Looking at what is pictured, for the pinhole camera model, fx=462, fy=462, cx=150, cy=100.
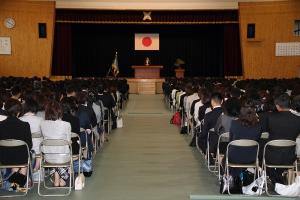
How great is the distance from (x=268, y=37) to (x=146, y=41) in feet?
27.9

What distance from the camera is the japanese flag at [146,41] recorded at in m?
31.7

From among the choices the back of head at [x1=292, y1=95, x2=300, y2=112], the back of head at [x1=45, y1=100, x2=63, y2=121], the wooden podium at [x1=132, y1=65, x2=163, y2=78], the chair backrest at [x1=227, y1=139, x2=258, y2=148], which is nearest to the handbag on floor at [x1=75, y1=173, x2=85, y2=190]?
the back of head at [x1=45, y1=100, x2=63, y2=121]

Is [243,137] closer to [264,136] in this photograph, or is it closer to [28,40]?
[264,136]

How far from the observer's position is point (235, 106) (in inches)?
320

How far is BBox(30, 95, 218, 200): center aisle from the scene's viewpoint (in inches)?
296

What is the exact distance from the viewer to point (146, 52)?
32.9m

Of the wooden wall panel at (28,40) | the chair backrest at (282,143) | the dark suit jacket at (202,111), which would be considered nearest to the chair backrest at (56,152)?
the chair backrest at (282,143)

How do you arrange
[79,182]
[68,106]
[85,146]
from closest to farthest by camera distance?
[79,182]
[68,106]
[85,146]

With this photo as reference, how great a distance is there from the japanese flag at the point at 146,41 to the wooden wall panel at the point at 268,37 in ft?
21.4

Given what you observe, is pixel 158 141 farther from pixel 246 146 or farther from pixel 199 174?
pixel 246 146

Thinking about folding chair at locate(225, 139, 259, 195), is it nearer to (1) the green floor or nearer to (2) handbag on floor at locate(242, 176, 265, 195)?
(2) handbag on floor at locate(242, 176, 265, 195)

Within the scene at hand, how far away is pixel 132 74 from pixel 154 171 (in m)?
24.5

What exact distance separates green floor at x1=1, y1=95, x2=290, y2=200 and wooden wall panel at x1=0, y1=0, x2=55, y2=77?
48.1 ft

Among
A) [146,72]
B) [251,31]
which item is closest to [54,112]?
[251,31]
